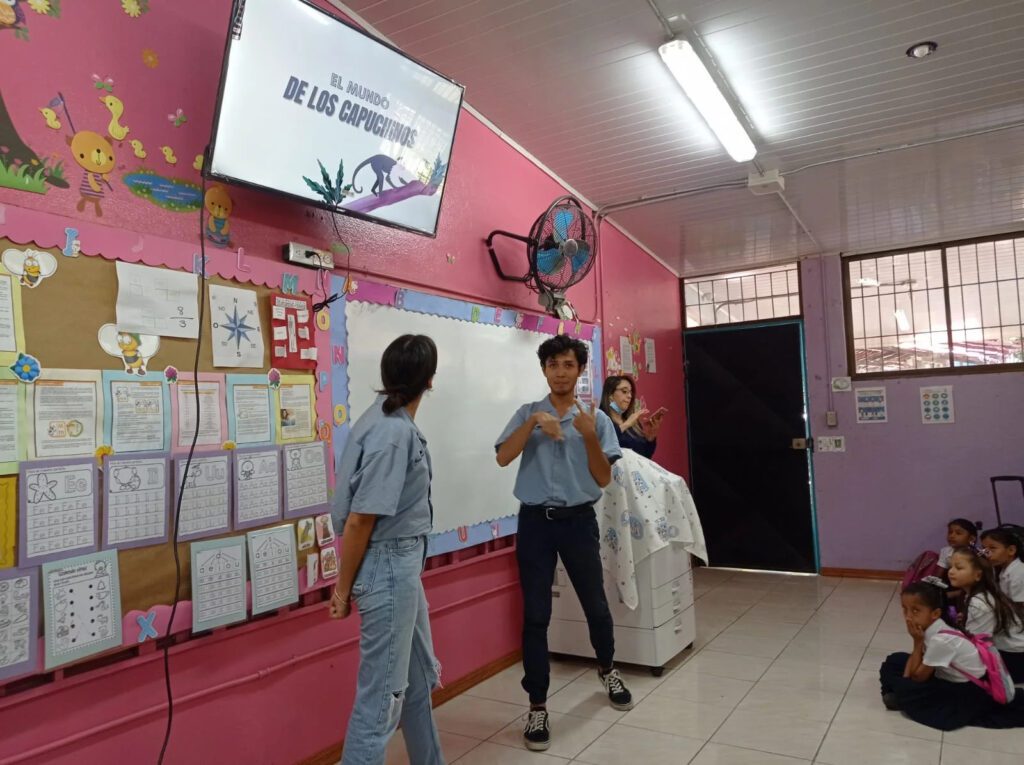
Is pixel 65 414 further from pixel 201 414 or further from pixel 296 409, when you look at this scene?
pixel 296 409

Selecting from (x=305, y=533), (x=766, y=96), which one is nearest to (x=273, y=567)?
(x=305, y=533)

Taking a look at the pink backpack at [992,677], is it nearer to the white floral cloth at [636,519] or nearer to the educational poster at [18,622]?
the white floral cloth at [636,519]

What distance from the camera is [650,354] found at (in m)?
5.17

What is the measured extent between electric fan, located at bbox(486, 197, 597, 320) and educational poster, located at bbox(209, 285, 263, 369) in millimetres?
1428

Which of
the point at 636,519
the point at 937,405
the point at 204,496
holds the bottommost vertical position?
the point at 636,519

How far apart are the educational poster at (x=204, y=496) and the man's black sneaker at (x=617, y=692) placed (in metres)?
1.66

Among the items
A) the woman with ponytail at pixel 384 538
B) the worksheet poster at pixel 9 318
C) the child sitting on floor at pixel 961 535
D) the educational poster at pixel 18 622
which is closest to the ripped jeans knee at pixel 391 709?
the woman with ponytail at pixel 384 538

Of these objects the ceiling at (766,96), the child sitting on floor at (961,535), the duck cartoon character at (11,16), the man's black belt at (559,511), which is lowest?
the child sitting on floor at (961,535)

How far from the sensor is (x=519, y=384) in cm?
333

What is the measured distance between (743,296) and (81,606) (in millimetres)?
5465

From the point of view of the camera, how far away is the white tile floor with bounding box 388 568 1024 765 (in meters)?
2.33

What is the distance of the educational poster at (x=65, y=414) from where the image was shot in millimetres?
1503

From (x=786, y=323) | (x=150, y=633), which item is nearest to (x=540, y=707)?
(x=150, y=633)

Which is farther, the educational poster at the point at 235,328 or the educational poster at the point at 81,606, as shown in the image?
the educational poster at the point at 235,328
